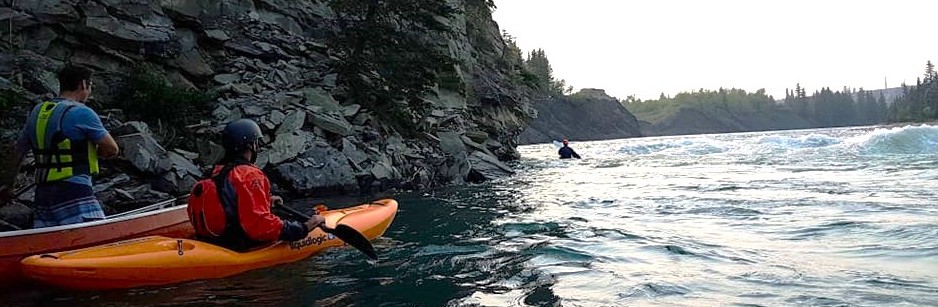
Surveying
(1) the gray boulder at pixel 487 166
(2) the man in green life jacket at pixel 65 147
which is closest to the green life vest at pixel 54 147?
(2) the man in green life jacket at pixel 65 147

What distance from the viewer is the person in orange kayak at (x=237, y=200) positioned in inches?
181

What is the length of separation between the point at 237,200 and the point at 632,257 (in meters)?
3.46

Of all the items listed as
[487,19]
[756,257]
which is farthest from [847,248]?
[487,19]

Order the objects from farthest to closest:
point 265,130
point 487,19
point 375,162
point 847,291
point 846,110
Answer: point 846,110, point 487,19, point 375,162, point 265,130, point 847,291

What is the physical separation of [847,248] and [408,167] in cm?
976

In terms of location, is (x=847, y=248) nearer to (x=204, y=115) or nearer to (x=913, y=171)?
(x=913, y=171)

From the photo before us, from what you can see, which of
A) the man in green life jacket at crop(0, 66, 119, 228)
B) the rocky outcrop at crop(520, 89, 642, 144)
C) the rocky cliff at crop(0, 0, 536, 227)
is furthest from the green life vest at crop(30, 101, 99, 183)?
the rocky outcrop at crop(520, 89, 642, 144)

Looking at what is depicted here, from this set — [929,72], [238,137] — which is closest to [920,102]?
[929,72]

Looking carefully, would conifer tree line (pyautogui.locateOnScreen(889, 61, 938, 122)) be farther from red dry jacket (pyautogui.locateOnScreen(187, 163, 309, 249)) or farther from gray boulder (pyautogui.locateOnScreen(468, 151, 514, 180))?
red dry jacket (pyautogui.locateOnScreen(187, 163, 309, 249))

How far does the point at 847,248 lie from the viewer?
5.77 m

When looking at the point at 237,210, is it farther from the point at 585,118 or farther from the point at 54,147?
the point at 585,118

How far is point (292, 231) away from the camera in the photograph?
5090mm

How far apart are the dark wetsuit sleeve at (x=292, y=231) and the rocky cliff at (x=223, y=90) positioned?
14.9ft

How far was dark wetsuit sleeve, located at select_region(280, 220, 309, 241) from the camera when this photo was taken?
5.05 metres
